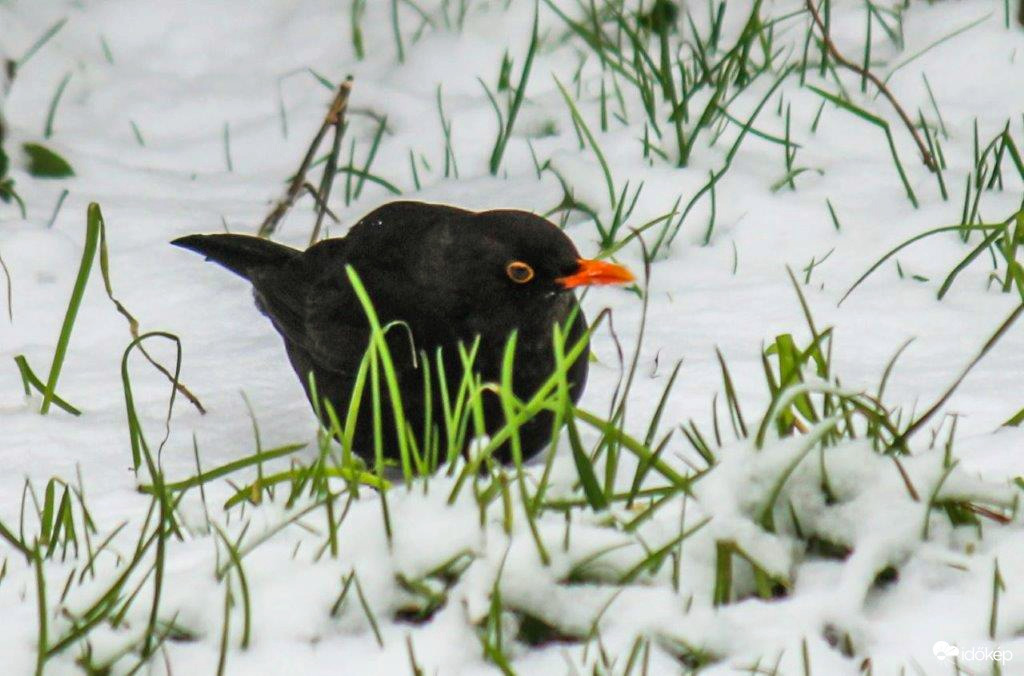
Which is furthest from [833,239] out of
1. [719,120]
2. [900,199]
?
[719,120]

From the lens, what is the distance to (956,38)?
5.33 m

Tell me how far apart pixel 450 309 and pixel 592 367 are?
483 millimetres

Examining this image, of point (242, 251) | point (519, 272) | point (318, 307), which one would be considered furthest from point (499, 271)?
point (242, 251)

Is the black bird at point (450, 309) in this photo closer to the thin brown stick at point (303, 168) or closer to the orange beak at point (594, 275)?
the orange beak at point (594, 275)

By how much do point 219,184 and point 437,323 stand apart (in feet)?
6.21

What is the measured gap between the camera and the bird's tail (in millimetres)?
4234

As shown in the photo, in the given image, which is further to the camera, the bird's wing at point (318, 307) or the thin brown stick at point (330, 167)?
the thin brown stick at point (330, 167)

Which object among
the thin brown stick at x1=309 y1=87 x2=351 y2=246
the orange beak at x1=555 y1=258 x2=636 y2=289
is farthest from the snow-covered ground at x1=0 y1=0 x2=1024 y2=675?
the orange beak at x1=555 y1=258 x2=636 y2=289

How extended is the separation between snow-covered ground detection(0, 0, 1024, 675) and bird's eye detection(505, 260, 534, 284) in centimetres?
37

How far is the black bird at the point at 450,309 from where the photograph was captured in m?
3.52

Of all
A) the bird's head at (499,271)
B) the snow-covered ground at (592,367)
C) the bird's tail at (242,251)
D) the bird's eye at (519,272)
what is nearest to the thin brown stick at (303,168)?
the snow-covered ground at (592,367)

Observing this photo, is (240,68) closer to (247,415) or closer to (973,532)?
(247,415)

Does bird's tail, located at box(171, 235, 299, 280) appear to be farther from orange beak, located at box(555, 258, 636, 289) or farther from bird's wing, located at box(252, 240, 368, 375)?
orange beak, located at box(555, 258, 636, 289)

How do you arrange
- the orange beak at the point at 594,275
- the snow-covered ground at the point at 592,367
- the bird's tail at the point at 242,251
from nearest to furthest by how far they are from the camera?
the snow-covered ground at the point at 592,367, the orange beak at the point at 594,275, the bird's tail at the point at 242,251
